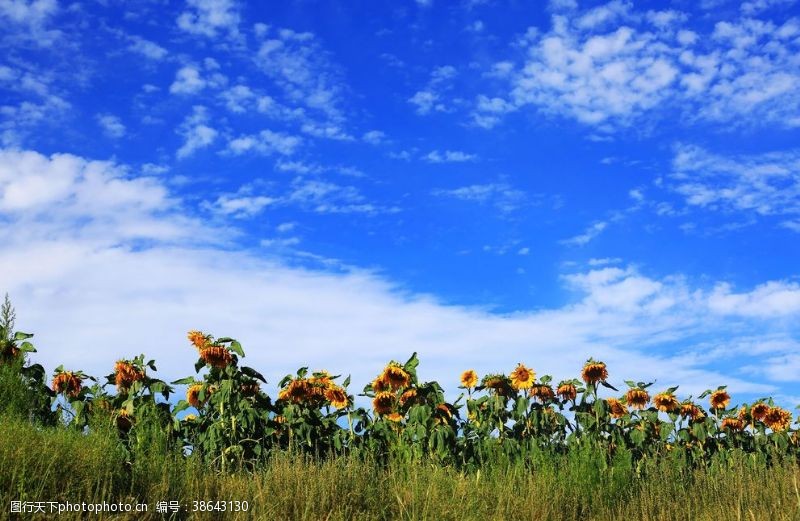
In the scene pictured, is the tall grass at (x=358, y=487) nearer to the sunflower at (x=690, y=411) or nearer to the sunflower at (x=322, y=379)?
the sunflower at (x=322, y=379)

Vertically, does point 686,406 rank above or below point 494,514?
above

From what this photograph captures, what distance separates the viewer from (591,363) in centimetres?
971

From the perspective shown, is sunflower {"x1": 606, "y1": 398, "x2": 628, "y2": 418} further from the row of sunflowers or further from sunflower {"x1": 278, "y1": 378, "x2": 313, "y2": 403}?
sunflower {"x1": 278, "y1": 378, "x2": 313, "y2": 403}

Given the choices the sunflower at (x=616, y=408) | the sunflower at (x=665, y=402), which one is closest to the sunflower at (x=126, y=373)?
the sunflower at (x=616, y=408)

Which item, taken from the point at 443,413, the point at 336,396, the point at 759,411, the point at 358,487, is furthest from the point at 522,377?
the point at 759,411

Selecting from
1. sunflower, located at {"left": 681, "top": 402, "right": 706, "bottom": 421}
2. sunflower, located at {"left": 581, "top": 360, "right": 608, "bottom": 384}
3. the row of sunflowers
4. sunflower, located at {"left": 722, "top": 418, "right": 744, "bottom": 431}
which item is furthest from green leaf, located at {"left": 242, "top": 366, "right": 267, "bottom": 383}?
sunflower, located at {"left": 722, "top": 418, "right": 744, "bottom": 431}

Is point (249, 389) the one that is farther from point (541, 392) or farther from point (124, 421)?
point (541, 392)

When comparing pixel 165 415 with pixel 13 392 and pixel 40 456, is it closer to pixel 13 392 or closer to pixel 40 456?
pixel 13 392

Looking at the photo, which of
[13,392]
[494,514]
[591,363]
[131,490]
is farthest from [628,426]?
[13,392]

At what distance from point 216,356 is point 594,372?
14.7ft

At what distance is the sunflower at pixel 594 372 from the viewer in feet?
31.9

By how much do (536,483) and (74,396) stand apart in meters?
5.08

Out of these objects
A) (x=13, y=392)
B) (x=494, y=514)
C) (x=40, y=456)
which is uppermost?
(x=13, y=392)

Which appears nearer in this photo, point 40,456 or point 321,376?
point 40,456
